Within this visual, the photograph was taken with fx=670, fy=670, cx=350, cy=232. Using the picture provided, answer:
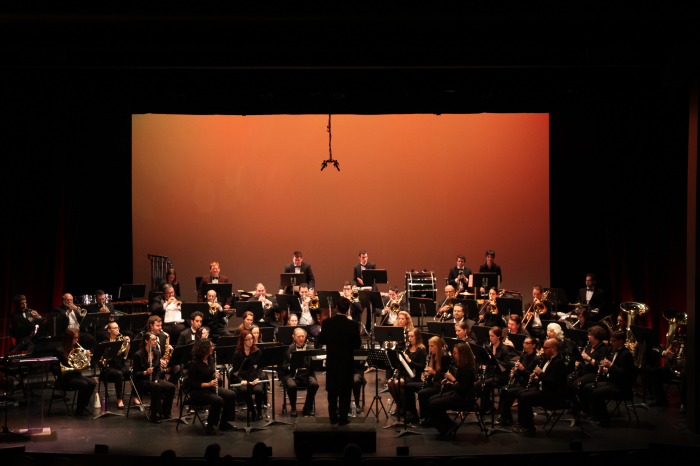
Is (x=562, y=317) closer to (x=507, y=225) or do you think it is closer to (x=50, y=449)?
(x=507, y=225)

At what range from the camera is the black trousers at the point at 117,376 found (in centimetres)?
877

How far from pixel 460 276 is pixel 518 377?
4.32m

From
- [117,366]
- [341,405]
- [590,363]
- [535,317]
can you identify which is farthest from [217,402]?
[535,317]

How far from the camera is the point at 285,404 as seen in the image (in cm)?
854

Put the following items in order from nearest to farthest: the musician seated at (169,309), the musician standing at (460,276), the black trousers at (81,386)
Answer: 1. the black trousers at (81,386)
2. the musician seated at (169,309)
3. the musician standing at (460,276)

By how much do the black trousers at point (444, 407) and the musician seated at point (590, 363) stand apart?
1569 millimetres

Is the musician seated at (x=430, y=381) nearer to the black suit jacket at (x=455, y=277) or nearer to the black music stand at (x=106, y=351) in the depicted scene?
the black music stand at (x=106, y=351)

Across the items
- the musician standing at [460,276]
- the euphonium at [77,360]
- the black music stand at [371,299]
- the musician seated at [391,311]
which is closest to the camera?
the euphonium at [77,360]

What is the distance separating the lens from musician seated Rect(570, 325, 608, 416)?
8250mm

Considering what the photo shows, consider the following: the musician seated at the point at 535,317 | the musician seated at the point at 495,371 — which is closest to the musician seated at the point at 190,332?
the musician seated at the point at 495,371

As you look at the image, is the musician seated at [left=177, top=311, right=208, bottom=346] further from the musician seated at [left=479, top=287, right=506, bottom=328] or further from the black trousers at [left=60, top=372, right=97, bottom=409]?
the musician seated at [left=479, top=287, right=506, bottom=328]

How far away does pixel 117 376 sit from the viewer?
878 centimetres

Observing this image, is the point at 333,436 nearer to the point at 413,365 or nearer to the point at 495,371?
the point at 413,365

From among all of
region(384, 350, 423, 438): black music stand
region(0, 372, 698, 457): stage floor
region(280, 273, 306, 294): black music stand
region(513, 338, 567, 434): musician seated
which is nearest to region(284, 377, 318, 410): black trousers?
region(0, 372, 698, 457): stage floor
